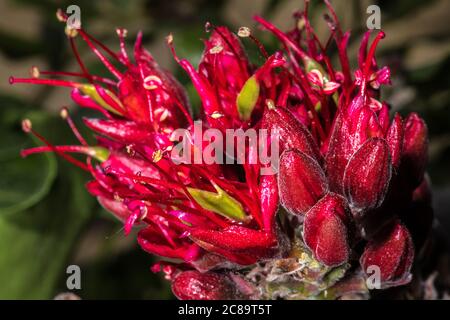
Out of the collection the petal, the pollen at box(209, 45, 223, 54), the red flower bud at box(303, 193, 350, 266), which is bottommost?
the red flower bud at box(303, 193, 350, 266)

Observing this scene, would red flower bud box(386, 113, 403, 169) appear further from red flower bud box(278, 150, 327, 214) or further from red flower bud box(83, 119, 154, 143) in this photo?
red flower bud box(83, 119, 154, 143)

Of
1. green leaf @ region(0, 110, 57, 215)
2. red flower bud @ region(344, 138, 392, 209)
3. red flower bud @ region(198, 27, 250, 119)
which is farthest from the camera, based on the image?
green leaf @ region(0, 110, 57, 215)

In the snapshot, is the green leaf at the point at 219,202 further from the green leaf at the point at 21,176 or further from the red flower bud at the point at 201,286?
the green leaf at the point at 21,176

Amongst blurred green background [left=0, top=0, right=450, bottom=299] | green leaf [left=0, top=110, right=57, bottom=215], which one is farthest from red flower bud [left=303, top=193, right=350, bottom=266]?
green leaf [left=0, top=110, right=57, bottom=215]

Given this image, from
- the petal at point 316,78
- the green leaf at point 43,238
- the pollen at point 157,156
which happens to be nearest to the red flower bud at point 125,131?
the pollen at point 157,156

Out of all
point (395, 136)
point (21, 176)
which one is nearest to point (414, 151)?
point (395, 136)
